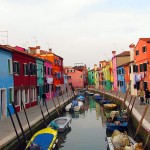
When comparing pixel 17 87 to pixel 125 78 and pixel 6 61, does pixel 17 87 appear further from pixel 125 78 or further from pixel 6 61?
pixel 125 78

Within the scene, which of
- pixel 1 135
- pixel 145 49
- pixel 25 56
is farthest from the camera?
pixel 145 49

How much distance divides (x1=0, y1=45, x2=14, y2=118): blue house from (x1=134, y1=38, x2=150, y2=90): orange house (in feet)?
66.0

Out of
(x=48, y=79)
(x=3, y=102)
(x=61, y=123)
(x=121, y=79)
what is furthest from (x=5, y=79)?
(x=121, y=79)

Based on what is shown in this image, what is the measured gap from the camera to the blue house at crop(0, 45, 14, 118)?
82.5 ft

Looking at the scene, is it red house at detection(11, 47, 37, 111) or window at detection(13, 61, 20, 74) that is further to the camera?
red house at detection(11, 47, 37, 111)

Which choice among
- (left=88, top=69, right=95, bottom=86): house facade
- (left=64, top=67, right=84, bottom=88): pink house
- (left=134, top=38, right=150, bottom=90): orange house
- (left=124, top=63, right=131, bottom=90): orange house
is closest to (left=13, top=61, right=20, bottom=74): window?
(left=134, top=38, right=150, bottom=90): orange house

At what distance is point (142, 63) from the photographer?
41.1m

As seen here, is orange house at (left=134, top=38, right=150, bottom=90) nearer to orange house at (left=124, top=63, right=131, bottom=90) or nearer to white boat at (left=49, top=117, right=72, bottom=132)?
orange house at (left=124, top=63, right=131, bottom=90)

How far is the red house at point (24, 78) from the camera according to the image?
2925 cm

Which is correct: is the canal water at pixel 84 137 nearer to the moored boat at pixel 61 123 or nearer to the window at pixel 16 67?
the moored boat at pixel 61 123

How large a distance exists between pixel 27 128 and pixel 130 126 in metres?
9.97

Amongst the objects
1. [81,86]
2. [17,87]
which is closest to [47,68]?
[17,87]

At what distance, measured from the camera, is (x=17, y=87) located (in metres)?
29.4

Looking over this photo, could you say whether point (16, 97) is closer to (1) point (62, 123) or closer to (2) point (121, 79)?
(1) point (62, 123)
